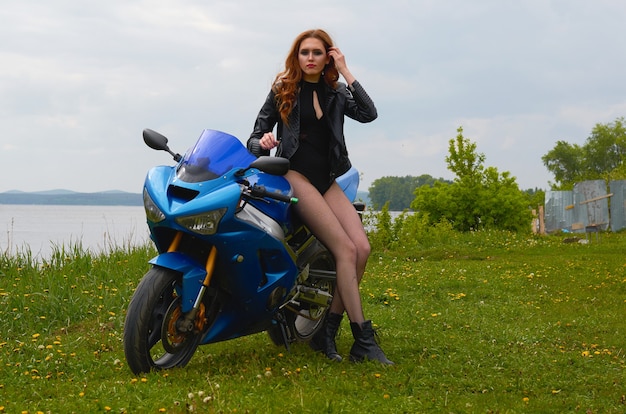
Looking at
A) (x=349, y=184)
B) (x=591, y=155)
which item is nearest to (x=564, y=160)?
(x=591, y=155)

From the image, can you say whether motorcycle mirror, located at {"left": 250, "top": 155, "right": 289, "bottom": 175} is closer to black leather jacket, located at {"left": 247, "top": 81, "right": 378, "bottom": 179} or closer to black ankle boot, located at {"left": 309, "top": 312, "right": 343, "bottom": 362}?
black leather jacket, located at {"left": 247, "top": 81, "right": 378, "bottom": 179}

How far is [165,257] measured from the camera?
4.53m

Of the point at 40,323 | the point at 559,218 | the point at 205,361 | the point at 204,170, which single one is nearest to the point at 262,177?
the point at 204,170

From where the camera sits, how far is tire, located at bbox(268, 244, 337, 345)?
5656mm

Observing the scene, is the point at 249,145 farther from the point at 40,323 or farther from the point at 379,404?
the point at 40,323

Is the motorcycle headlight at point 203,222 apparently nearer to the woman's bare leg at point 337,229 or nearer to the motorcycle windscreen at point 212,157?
the motorcycle windscreen at point 212,157

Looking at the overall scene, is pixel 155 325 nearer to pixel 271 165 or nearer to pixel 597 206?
pixel 271 165

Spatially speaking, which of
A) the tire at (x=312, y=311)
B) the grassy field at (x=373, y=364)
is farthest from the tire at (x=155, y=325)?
the tire at (x=312, y=311)

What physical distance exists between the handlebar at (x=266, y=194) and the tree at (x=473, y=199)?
56.1 feet

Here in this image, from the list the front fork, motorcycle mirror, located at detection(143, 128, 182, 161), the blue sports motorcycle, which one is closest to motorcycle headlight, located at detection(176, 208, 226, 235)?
the blue sports motorcycle

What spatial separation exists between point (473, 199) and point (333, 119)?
17610mm

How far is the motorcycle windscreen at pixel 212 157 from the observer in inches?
182

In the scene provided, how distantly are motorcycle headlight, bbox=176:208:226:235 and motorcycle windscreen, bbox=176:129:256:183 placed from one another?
0.29m

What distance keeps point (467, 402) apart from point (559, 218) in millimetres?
22559
